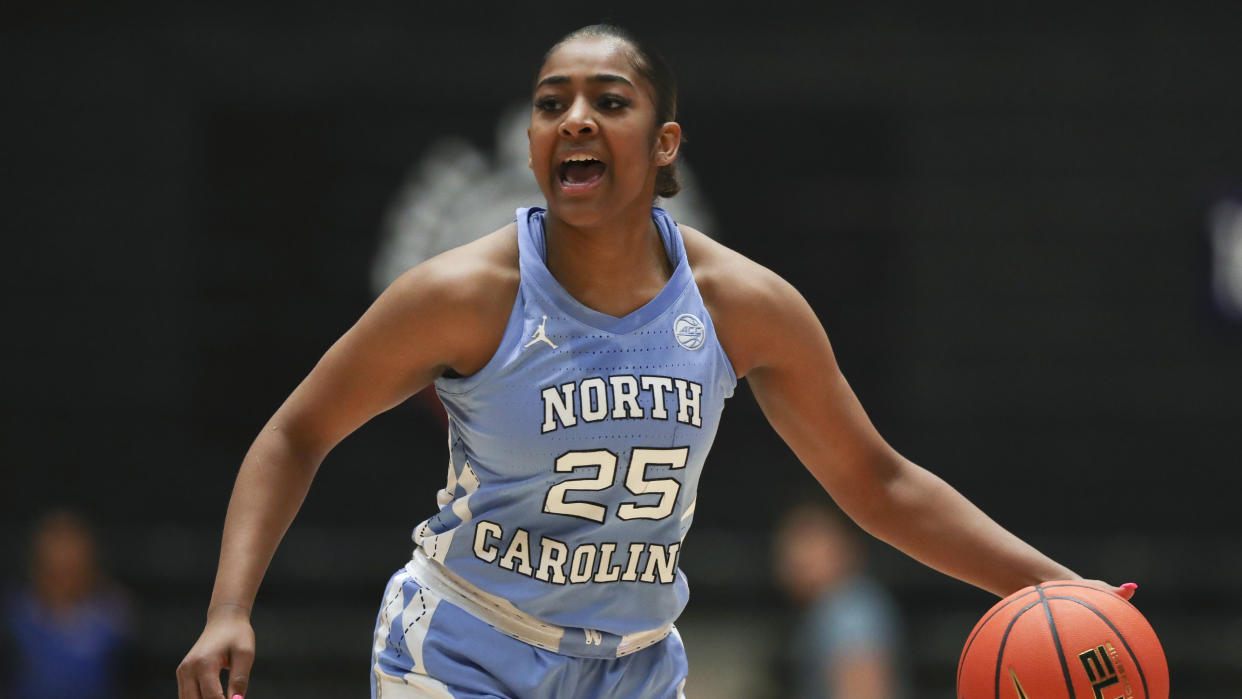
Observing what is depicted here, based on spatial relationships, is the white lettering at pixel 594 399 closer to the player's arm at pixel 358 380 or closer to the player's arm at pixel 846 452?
the player's arm at pixel 358 380

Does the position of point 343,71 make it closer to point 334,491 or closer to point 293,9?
point 293,9

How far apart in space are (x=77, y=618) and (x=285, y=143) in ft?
8.99

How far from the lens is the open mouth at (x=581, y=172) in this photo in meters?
3.25

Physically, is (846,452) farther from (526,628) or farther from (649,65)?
(649,65)

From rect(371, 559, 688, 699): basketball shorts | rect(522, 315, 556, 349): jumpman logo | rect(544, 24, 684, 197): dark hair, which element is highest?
rect(544, 24, 684, 197): dark hair

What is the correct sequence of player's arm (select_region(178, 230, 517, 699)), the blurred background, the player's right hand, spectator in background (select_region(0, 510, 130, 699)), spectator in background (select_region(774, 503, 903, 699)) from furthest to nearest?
the blurred background → spectator in background (select_region(0, 510, 130, 699)) → spectator in background (select_region(774, 503, 903, 699)) → player's arm (select_region(178, 230, 517, 699)) → the player's right hand

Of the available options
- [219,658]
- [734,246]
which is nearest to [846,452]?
[219,658]

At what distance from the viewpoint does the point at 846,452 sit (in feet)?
11.8

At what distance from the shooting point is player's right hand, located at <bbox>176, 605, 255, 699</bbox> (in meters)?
2.91

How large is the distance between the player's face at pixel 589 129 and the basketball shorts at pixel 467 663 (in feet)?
2.74

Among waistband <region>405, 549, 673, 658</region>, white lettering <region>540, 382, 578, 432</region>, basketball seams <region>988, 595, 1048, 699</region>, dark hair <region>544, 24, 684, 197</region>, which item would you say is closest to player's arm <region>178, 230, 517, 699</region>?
white lettering <region>540, 382, 578, 432</region>

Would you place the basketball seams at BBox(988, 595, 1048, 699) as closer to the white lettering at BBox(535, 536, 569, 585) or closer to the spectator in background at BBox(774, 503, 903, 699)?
the white lettering at BBox(535, 536, 569, 585)

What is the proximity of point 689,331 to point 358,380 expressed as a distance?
67 cm

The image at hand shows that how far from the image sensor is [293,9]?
912 centimetres
